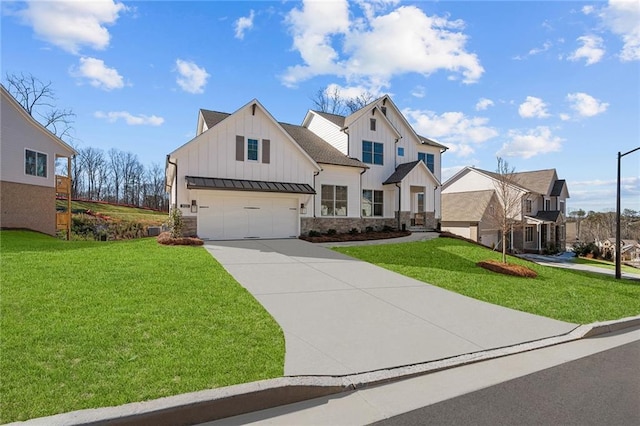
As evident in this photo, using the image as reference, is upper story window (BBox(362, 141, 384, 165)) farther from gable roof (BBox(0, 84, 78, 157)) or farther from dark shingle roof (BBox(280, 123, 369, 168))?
gable roof (BBox(0, 84, 78, 157))

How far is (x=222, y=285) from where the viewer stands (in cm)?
747

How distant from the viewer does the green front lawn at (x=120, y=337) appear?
3.35 meters

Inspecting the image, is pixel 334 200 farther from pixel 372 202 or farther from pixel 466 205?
pixel 466 205

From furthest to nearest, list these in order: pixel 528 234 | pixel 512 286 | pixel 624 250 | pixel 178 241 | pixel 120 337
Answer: pixel 528 234 → pixel 624 250 → pixel 178 241 → pixel 512 286 → pixel 120 337

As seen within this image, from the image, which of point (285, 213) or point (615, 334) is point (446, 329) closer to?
point (615, 334)

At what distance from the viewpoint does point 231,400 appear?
3342 millimetres

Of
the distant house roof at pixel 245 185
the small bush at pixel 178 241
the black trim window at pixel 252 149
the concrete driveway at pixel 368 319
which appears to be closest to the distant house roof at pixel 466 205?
the distant house roof at pixel 245 185

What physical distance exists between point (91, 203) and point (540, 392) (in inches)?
→ 1619

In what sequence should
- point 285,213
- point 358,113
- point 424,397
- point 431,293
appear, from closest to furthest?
1. point 424,397
2. point 431,293
3. point 285,213
4. point 358,113

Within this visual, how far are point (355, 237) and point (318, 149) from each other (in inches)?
240

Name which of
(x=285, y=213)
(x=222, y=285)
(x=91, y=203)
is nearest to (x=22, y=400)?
(x=222, y=285)

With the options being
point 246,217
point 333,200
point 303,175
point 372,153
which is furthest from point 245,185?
point 372,153

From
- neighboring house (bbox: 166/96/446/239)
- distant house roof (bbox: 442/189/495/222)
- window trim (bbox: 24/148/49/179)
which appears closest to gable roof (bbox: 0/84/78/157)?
window trim (bbox: 24/148/49/179)

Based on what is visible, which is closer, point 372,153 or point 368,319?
point 368,319
